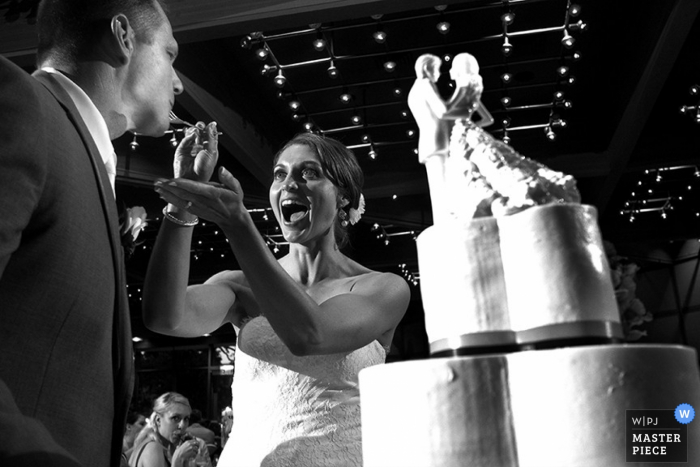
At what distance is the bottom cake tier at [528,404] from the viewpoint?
0.69 m

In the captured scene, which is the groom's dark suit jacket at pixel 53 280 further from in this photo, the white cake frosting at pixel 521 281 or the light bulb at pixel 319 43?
the light bulb at pixel 319 43

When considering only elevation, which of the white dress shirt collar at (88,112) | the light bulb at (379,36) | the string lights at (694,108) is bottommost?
the white dress shirt collar at (88,112)

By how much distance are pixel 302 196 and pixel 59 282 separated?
97 cm

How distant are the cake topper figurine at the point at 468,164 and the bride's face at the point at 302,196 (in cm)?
104

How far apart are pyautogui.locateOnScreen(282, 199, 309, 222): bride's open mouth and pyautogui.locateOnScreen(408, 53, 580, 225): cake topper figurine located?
1037 millimetres

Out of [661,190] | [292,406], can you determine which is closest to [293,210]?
[292,406]

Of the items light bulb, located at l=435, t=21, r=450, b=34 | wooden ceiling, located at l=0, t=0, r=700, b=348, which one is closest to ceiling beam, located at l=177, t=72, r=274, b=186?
wooden ceiling, located at l=0, t=0, r=700, b=348

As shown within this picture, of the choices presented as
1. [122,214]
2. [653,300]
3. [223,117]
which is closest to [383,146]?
[223,117]

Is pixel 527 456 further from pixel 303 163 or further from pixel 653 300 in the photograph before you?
pixel 653 300

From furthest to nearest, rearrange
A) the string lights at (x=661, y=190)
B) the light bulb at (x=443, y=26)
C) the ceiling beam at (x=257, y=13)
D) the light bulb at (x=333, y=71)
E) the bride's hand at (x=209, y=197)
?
the string lights at (x=661, y=190), the light bulb at (x=333, y=71), the light bulb at (x=443, y=26), the ceiling beam at (x=257, y=13), the bride's hand at (x=209, y=197)

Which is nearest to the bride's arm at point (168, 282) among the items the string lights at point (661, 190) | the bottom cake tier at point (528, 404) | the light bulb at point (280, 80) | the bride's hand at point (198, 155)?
the bride's hand at point (198, 155)

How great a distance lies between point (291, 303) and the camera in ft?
4.78

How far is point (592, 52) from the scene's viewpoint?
6.28 metres

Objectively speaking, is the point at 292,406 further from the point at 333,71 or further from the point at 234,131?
the point at 234,131
